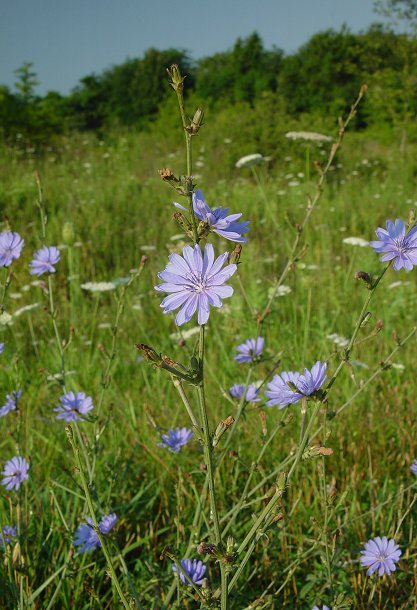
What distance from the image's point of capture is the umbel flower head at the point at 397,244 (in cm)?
91

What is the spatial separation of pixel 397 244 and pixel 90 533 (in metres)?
1.00

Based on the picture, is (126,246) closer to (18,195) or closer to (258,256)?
(258,256)

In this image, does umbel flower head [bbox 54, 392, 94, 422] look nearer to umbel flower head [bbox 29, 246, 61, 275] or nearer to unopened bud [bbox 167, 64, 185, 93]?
umbel flower head [bbox 29, 246, 61, 275]

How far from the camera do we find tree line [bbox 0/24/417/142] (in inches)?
415

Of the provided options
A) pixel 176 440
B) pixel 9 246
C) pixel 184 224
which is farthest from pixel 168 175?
pixel 176 440

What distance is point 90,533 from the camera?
53.6 inches

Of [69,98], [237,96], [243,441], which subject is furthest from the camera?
[69,98]

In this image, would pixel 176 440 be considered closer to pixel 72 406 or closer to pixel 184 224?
pixel 72 406

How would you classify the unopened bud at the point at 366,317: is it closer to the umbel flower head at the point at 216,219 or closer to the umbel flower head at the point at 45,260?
the umbel flower head at the point at 216,219

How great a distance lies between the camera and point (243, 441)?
76.6 inches

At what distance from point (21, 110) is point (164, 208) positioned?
992 centimetres

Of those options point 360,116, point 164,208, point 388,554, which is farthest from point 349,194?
point 360,116

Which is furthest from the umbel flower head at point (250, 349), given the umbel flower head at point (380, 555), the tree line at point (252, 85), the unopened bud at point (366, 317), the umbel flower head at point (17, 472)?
the tree line at point (252, 85)

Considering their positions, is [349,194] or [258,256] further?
[349,194]
